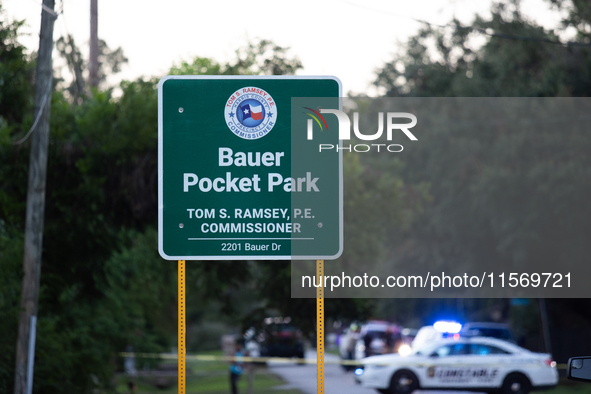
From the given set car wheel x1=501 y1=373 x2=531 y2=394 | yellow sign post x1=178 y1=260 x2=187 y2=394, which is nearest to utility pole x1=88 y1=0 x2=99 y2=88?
car wheel x1=501 y1=373 x2=531 y2=394

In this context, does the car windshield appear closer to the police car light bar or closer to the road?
the police car light bar

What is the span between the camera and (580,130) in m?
25.6

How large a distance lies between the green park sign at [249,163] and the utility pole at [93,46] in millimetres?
11837

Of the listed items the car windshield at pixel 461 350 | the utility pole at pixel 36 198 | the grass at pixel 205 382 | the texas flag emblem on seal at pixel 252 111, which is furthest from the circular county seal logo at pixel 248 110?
the grass at pixel 205 382

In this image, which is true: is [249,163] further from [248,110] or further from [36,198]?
Result: [36,198]

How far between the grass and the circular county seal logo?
1564cm

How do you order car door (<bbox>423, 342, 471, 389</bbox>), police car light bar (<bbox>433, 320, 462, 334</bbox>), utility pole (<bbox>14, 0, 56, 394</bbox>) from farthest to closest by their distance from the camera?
police car light bar (<bbox>433, 320, 462, 334</bbox>), car door (<bbox>423, 342, 471, 389</bbox>), utility pole (<bbox>14, 0, 56, 394</bbox>)

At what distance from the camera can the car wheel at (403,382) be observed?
1797 centimetres

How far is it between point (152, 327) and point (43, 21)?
Result: 14.5 m

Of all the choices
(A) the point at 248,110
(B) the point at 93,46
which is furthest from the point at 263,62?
(A) the point at 248,110

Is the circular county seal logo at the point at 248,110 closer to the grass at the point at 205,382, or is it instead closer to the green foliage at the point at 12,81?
the green foliage at the point at 12,81

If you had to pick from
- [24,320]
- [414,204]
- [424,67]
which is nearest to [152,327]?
[414,204]

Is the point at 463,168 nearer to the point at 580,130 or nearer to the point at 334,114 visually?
the point at 580,130

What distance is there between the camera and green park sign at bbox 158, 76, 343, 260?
19.0 feet
